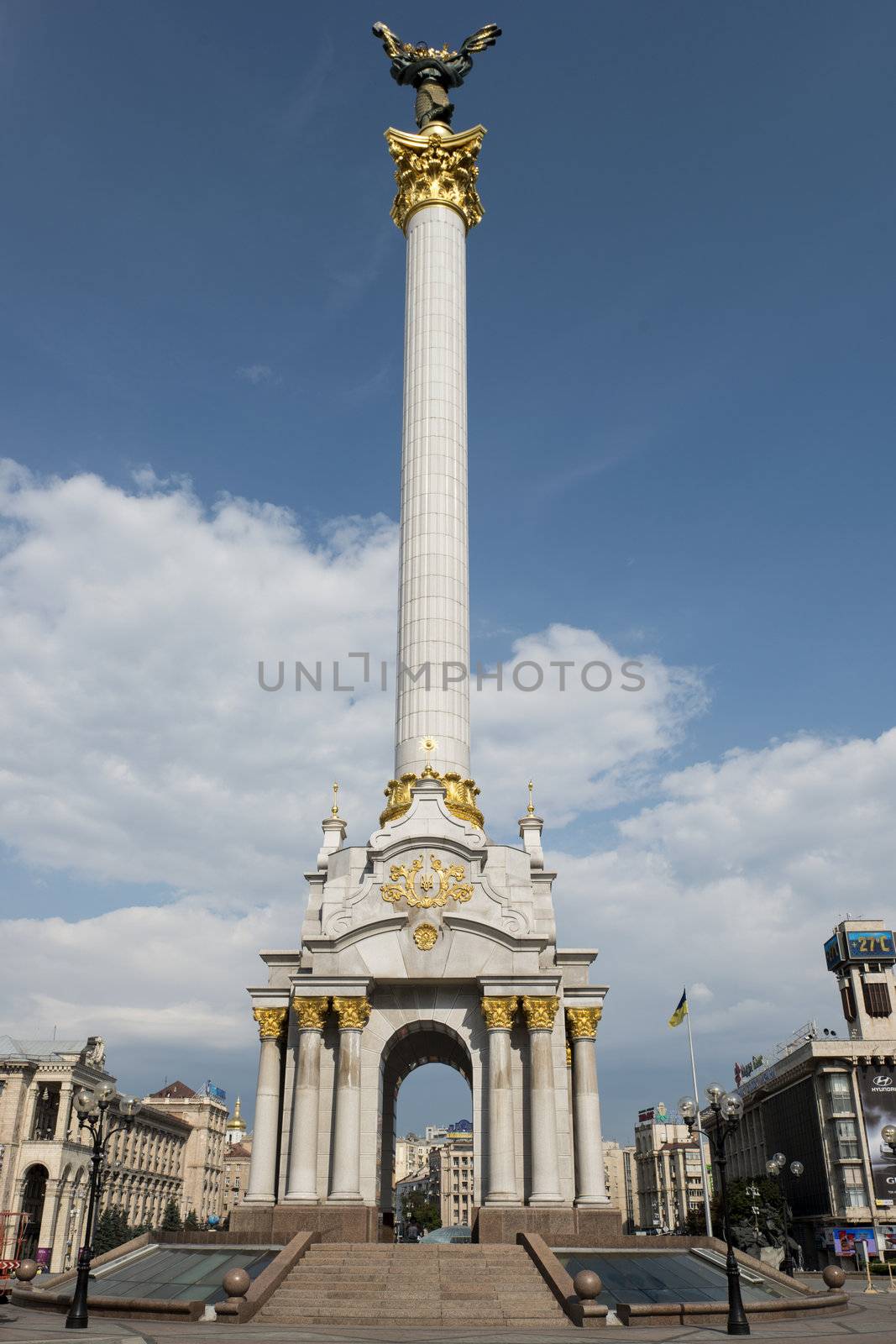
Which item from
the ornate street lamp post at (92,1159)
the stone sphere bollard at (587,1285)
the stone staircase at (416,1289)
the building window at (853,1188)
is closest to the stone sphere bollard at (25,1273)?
the ornate street lamp post at (92,1159)

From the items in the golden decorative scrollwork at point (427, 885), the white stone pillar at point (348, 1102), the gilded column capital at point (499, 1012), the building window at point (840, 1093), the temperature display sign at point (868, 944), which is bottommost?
the white stone pillar at point (348, 1102)

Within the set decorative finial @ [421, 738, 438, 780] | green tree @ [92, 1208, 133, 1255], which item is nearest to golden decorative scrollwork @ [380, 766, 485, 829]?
decorative finial @ [421, 738, 438, 780]

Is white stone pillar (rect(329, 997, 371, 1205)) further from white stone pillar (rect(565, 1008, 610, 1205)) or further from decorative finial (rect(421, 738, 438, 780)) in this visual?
decorative finial (rect(421, 738, 438, 780))

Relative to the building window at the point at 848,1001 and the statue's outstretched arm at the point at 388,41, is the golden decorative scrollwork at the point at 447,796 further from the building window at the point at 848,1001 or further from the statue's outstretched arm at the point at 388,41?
the building window at the point at 848,1001

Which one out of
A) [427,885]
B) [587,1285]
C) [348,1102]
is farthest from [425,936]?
[587,1285]

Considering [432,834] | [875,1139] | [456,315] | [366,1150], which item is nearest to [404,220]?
[456,315]

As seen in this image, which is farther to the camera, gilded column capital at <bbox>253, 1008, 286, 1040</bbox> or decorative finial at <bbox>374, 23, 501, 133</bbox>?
decorative finial at <bbox>374, 23, 501, 133</bbox>

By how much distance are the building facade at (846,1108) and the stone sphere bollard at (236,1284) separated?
2388 inches

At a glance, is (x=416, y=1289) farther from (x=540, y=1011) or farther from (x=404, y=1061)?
(x=404, y=1061)

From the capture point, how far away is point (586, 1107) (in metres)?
33.2

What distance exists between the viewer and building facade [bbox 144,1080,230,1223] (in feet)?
408

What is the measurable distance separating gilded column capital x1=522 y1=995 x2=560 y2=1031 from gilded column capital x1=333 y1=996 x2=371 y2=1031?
4847 millimetres

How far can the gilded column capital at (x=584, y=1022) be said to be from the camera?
112 feet

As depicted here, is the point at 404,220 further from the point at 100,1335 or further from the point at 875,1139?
the point at 875,1139
